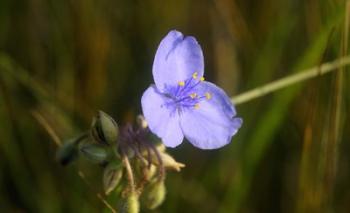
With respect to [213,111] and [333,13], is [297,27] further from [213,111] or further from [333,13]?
[213,111]

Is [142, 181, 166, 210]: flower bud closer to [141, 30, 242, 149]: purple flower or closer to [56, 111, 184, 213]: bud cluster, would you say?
[56, 111, 184, 213]: bud cluster

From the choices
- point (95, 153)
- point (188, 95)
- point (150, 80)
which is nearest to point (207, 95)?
point (188, 95)

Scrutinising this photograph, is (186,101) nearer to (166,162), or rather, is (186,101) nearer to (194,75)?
(194,75)

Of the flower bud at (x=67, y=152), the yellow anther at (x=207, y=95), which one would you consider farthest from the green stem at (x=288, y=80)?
the flower bud at (x=67, y=152)

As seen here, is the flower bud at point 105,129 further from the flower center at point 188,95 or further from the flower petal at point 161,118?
the flower center at point 188,95

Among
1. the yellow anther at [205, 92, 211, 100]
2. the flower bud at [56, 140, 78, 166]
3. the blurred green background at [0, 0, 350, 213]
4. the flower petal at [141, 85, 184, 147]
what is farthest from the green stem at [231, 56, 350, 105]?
the flower bud at [56, 140, 78, 166]

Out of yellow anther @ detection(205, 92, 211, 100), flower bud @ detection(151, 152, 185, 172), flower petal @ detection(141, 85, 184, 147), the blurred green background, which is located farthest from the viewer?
the blurred green background
